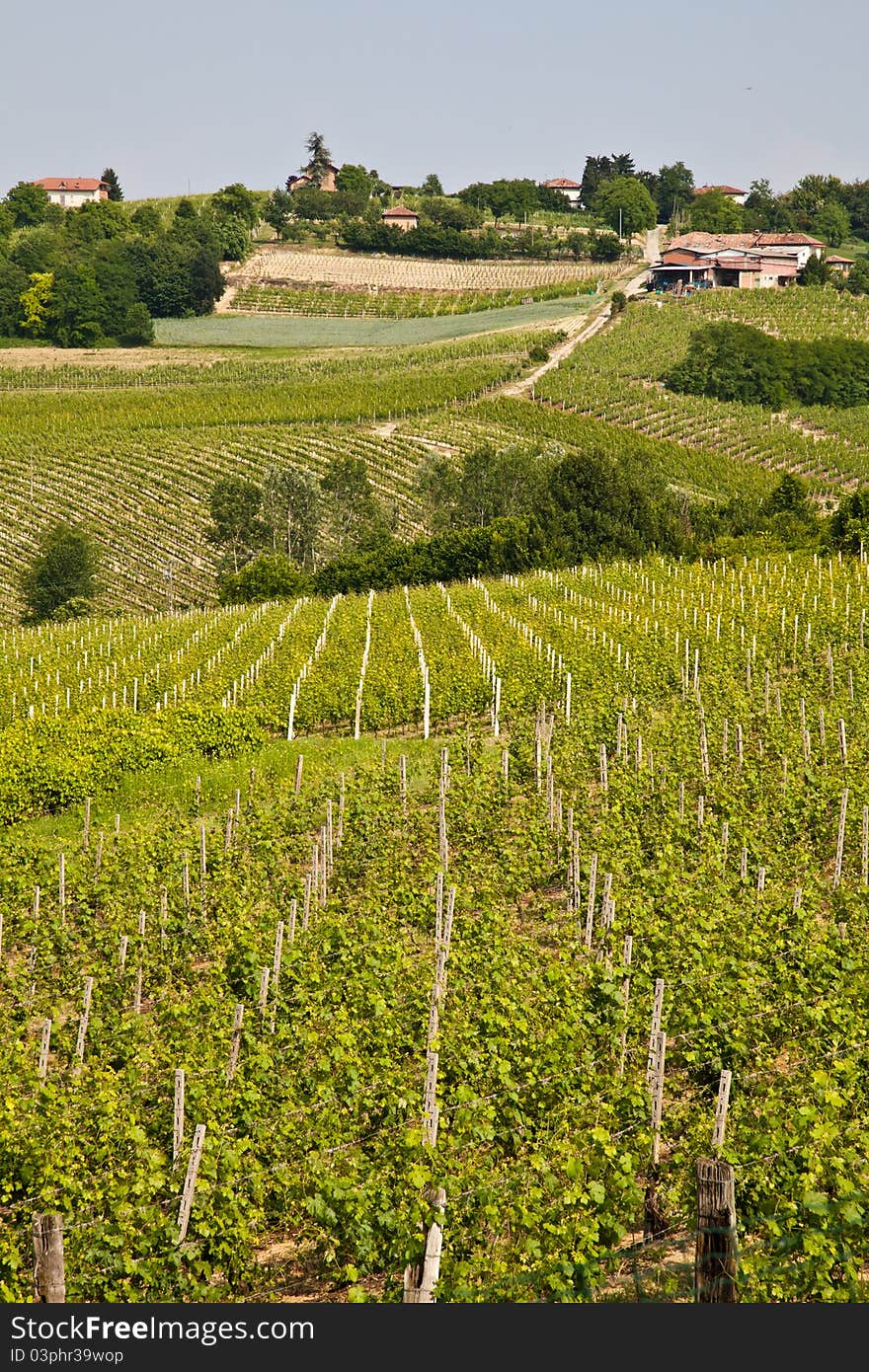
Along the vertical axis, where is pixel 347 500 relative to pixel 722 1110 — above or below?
below

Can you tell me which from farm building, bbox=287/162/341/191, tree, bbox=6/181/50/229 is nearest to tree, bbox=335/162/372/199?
farm building, bbox=287/162/341/191

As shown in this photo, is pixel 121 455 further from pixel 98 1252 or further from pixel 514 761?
pixel 98 1252

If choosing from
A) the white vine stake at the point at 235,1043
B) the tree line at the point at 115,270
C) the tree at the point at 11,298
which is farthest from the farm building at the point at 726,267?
the white vine stake at the point at 235,1043

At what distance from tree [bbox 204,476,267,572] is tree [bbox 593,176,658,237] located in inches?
3876

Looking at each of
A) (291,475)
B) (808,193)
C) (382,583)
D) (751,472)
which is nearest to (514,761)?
(382,583)

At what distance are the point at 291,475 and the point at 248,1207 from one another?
171ft

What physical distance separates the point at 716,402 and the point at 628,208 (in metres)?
74.2

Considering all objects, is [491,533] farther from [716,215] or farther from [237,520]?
[716,215]

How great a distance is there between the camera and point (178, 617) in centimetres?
3991

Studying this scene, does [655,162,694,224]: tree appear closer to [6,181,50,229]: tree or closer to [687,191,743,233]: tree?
[687,191,743,233]: tree

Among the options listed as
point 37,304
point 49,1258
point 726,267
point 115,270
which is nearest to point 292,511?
point 49,1258

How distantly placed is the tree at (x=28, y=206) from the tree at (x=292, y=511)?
105m

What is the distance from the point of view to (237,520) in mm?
57781

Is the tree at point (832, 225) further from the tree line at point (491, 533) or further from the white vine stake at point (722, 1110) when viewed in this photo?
the white vine stake at point (722, 1110)
